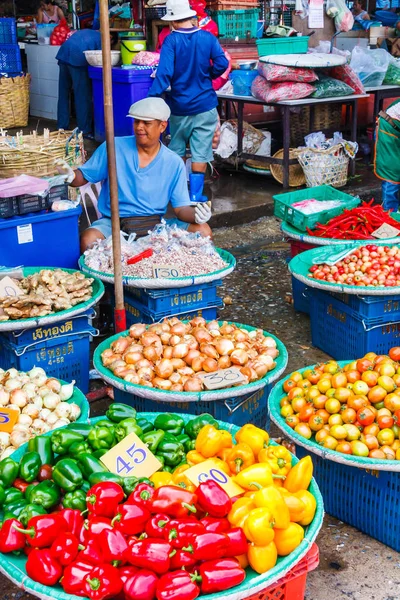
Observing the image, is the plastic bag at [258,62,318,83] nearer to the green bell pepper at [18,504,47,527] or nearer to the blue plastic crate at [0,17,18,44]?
the blue plastic crate at [0,17,18,44]

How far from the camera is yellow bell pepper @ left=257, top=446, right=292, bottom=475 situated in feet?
9.32

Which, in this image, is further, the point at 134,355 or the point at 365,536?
the point at 134,355

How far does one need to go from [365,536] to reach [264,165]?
6624 mm

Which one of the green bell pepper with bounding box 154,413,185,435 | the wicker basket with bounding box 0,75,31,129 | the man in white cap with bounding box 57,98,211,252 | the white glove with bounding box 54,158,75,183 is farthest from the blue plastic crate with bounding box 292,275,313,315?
the wicker basket with bounding box 0,75,31,129

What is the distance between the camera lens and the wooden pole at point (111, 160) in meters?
4.08

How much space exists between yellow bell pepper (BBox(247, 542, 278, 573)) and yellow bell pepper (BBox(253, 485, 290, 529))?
9 cm

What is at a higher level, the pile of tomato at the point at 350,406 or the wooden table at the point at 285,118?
the wooden table at the point at 285,118

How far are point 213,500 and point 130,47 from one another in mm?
7783

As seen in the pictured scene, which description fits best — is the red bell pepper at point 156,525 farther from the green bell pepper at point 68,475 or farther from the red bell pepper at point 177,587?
the green bell pepper at point 68,475

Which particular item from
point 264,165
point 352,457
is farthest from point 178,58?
point 352,457

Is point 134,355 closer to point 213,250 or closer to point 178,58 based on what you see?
point 213,250

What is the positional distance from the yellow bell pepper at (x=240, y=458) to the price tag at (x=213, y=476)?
91mm

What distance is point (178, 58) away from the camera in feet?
25.0

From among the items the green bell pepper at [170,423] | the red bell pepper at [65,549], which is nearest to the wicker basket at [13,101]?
the green bell pepper at [170,423]
